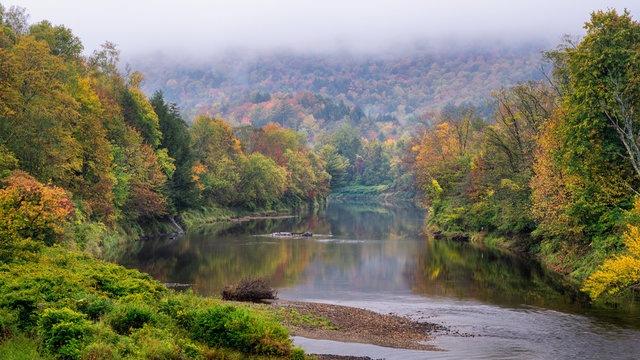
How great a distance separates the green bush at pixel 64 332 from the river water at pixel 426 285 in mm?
8020

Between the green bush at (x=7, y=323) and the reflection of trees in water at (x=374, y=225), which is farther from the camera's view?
the reflection of trees in water at (x=374, y=225)

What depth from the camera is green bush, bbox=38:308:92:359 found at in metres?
13.2

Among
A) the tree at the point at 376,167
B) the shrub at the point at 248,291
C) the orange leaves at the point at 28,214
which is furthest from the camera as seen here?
the tree at the point at 376,167

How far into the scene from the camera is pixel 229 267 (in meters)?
41.2

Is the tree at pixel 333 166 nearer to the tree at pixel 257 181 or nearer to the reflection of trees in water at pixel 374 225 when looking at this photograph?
the reflection of trees in water at pixel 374 225

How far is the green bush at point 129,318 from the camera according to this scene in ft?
52.2

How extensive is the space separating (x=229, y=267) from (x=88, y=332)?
90.4 ft

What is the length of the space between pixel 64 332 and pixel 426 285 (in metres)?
26.0

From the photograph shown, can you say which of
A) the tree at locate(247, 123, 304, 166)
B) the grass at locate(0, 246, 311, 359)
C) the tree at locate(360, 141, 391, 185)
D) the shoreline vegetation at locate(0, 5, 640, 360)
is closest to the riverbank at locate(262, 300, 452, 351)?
the shoreline vegetation at locate(0, 5, 640, 360)

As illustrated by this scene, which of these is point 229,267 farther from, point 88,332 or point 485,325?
point 88,332

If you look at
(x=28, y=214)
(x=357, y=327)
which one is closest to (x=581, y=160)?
(x=357, y=327)

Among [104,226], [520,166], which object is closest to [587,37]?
[520,166]

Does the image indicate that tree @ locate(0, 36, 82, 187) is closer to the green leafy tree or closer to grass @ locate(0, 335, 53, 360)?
the green leafy tree

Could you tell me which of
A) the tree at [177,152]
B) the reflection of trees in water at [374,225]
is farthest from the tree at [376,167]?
the tree at [177,152]
